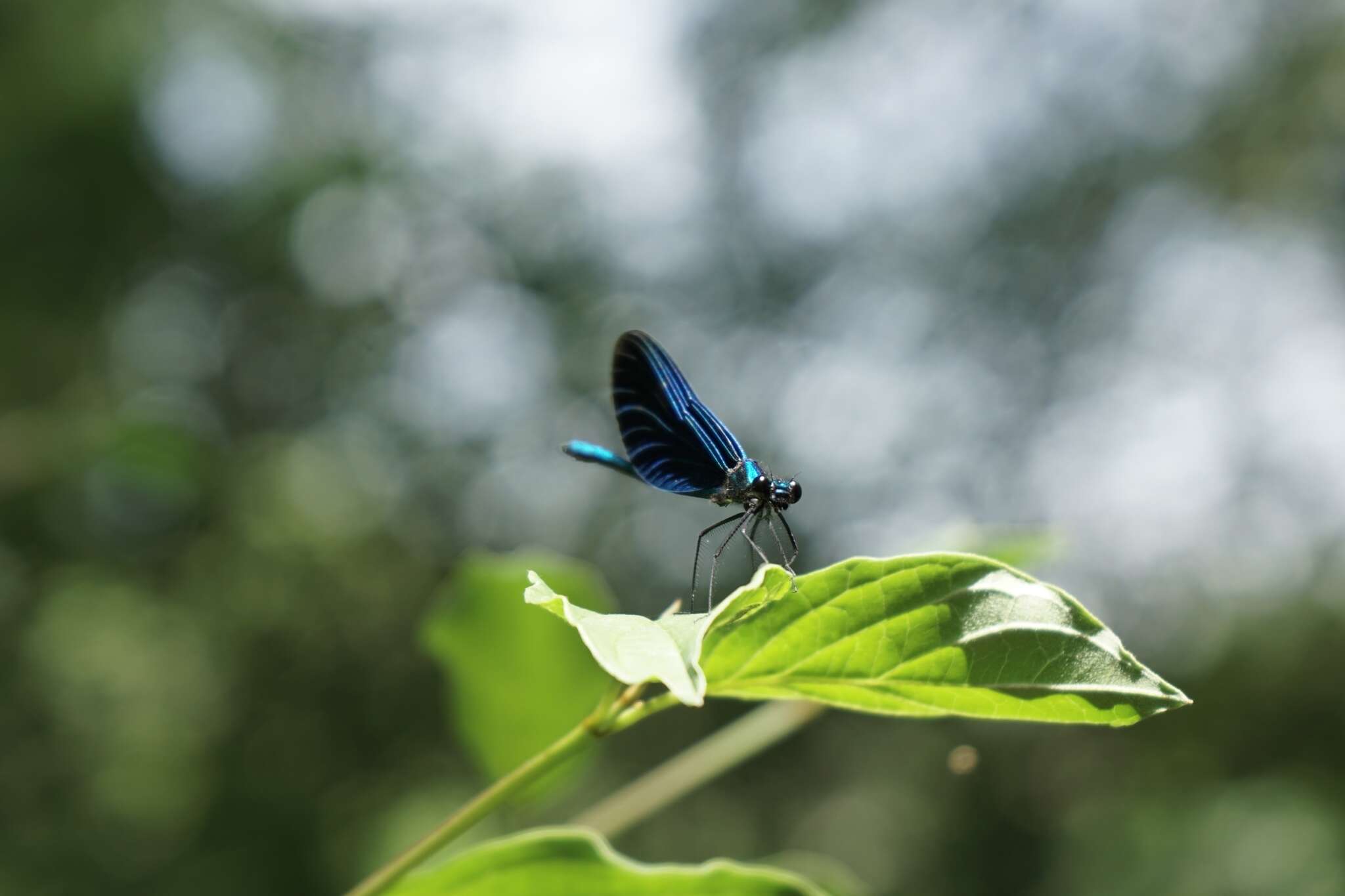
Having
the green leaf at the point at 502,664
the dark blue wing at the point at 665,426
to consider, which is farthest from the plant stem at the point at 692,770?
the dark blue wing at the point at 665,426

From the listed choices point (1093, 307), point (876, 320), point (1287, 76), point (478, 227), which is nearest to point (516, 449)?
point (478, 227)

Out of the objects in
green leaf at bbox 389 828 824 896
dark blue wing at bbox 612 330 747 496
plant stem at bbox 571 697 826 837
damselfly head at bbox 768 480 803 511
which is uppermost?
dark blue wing at bbox 612 330 747 496

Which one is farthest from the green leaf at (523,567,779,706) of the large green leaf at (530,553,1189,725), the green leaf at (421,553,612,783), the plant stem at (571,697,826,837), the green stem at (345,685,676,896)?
the green leaf at (421,553,612,783)

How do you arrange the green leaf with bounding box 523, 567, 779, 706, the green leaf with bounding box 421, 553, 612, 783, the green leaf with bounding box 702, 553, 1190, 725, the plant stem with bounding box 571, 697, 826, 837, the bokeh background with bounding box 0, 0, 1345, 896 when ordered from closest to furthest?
the green leaf with bounding box 523, 567, 779, 706
the green leaf with bounding box 702, 553, 1190, 725
the plant stem with bounding box 571, 697, 826, 837
the green leaf with bounding box 421, 553, 612, 783
the bokeh background with bounding box 0, 0, 1345, 896

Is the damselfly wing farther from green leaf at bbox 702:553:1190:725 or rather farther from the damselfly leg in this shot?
green leaf at bbox 702:553:1190:725

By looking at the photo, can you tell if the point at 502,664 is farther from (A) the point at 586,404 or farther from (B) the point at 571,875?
(A) the point at 586,404

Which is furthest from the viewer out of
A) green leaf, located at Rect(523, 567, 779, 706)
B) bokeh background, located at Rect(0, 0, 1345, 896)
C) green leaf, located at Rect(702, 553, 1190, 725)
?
bokeh background, located at Rect(0, 0, 1345, 896)

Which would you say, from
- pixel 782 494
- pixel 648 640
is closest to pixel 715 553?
pixel 782 494

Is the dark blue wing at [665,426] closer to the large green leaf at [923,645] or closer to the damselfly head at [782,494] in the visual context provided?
the damselfly head at [782,494]
